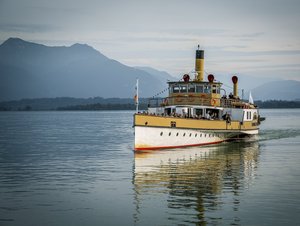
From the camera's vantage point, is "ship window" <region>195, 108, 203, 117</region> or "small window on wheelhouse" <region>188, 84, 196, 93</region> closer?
"ship window" <region>195, 108, 203, 117</region>

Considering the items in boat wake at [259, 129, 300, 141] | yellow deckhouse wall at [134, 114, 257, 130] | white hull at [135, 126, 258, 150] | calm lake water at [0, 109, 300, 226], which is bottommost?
calm lake water at [0, 109, 300, 226]

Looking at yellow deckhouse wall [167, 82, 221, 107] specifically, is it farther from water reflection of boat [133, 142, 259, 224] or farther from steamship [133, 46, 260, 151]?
water reflection of boat [133, 142, 259, 224]

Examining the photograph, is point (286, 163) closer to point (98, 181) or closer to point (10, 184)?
point (98, 181)

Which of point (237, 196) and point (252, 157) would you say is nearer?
point (237, 196)

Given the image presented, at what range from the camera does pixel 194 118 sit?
48594 mm

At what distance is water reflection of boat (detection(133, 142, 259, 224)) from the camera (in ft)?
78.9

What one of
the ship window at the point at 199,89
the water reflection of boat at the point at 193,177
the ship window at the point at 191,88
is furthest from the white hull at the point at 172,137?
the ship window at the point at 191,88

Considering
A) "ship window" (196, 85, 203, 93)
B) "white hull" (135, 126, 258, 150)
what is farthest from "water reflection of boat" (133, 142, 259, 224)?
"ship window" (196, 85, 203, 93)

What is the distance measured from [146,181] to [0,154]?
2289 cm

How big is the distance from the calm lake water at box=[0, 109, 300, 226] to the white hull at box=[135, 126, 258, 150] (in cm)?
131

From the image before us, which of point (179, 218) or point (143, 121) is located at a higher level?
point (143, 121)

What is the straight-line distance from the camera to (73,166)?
38.7 metres

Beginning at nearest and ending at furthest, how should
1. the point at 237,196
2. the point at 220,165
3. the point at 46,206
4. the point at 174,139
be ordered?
the point at 46,206 → the point at 237,196 → the point at 220,165 → the point at 174,139

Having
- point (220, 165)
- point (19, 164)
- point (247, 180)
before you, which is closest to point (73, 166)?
point (19, 164)
